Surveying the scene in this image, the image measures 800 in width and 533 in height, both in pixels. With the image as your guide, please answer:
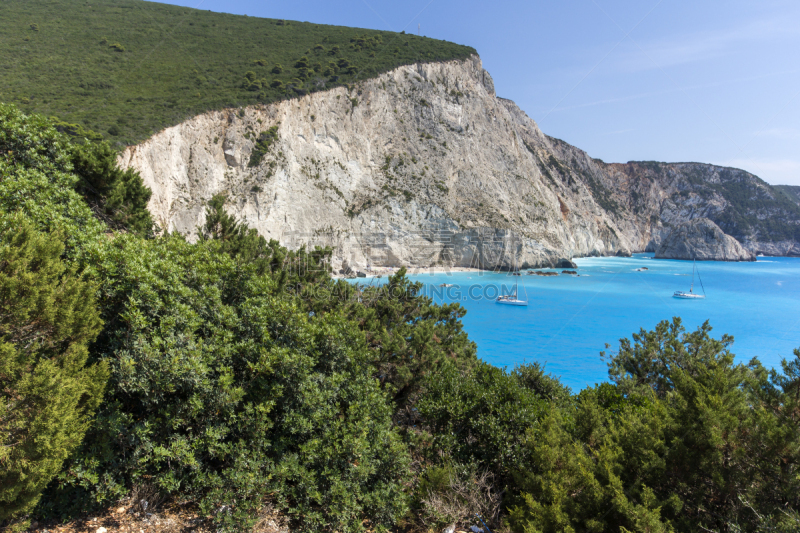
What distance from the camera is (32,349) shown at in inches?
169

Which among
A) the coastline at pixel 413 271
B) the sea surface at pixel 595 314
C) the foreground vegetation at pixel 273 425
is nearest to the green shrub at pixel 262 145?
the coastline at pixel 413 271

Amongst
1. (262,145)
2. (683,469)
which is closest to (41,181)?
(683,469)

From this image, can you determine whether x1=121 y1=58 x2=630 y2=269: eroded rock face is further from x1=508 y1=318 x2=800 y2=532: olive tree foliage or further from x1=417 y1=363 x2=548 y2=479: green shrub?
x1=508 y1=318 x2=800 y2=532: olive tree foliage

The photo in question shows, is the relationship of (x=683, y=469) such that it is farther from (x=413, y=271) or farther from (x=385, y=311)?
(x=413, y=271)

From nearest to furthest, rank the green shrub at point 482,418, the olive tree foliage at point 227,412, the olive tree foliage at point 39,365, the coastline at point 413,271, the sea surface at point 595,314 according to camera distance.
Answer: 1. the olive tree foliage at point 39,365
2. the olive tree foliage at point 227,412
3. the green shrub at point 482,418
4. the sea surface at point 595,314
5. the coastline at point 413,271

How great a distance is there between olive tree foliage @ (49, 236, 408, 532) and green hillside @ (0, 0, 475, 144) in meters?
29.8

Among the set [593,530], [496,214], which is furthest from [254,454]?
[496,214]

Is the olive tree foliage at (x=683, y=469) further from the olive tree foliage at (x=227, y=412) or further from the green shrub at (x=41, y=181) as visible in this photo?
the green shrub at (x=41, y=181)

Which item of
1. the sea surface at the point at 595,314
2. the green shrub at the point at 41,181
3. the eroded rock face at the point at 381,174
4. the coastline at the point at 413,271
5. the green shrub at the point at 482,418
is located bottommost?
the sea surface at the point at 595,314

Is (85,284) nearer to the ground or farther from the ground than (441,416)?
farther from the ground

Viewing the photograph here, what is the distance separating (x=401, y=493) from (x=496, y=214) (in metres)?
59.8

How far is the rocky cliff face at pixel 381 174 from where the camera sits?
3688 cm

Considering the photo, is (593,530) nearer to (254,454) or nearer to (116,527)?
(254,454)

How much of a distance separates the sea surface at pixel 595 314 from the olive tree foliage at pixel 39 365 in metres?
15.3
